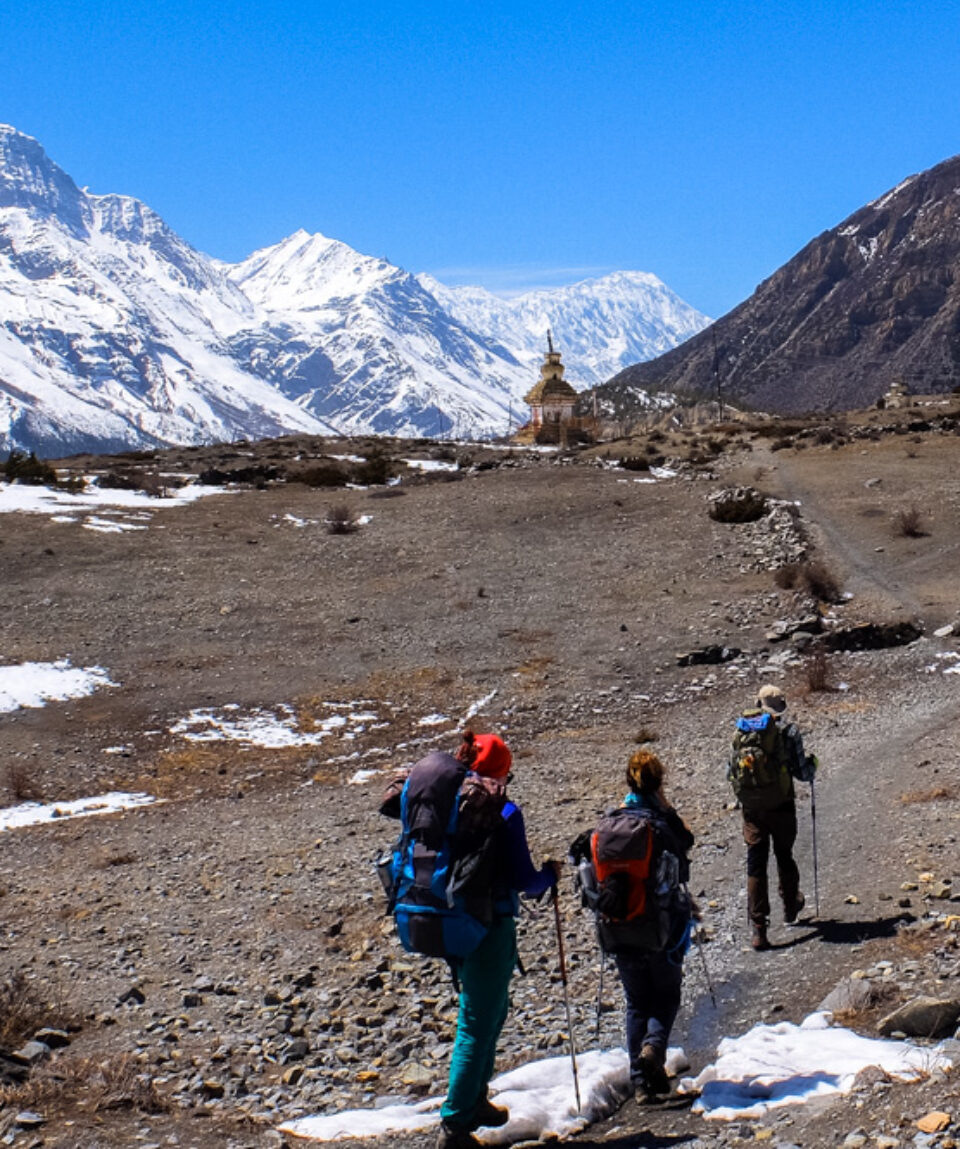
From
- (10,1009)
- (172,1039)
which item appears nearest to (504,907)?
(172,1039)

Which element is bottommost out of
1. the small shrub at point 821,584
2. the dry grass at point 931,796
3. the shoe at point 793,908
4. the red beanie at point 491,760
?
A: the shoe at point 793,908

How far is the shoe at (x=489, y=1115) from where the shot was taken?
20.9 ft

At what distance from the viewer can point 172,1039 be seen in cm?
870

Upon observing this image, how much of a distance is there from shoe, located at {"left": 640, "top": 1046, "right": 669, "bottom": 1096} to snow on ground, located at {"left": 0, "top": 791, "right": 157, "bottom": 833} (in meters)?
11.4

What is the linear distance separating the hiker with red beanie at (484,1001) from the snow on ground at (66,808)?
36.9 ft

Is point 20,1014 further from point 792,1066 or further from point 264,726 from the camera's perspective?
point 264,726

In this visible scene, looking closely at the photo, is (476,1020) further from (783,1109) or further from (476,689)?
(476,689)

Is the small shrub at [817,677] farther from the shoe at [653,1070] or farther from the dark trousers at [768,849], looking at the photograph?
the shoe at [653,1070]

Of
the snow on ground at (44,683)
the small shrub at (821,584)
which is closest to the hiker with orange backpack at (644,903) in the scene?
the snow on ground at (44,683)

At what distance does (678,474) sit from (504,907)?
120 ft

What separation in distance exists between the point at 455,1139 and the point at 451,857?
4.98 ft

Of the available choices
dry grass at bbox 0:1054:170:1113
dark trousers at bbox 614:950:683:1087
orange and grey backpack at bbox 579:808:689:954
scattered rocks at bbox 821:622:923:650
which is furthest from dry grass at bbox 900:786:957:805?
scattered rocks at bbox 821:622:923:650

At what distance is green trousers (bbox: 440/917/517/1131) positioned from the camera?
6.34 meters

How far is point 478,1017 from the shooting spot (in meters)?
6.35
